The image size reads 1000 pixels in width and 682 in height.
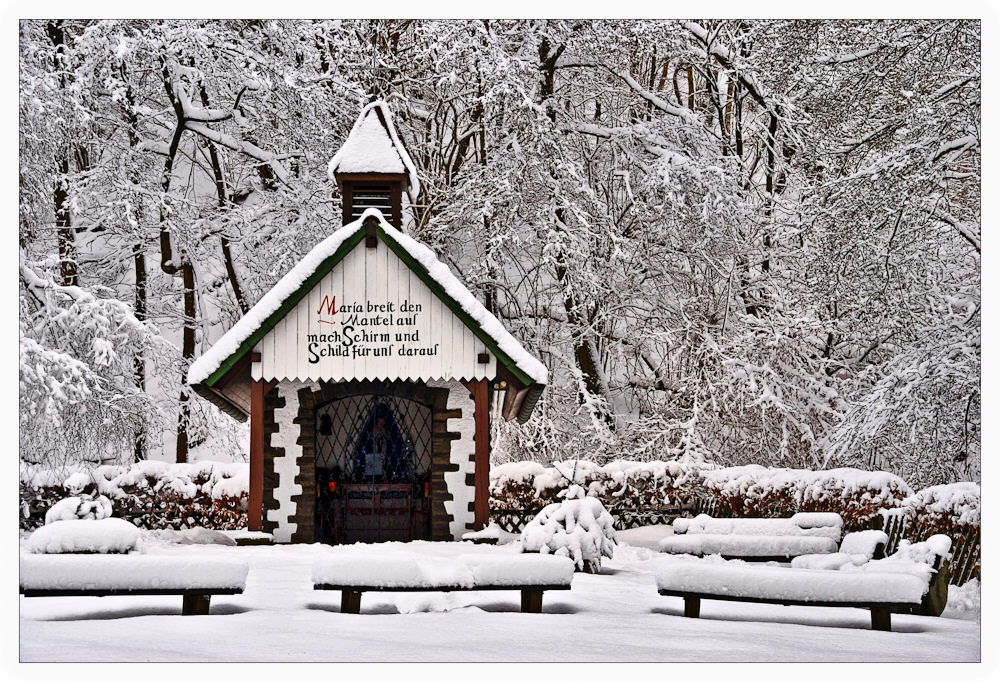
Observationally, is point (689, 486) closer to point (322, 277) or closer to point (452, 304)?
point (452, 304)

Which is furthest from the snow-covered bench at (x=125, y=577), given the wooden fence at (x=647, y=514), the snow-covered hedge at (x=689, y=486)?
the wooden fence at (x=647, y=514)


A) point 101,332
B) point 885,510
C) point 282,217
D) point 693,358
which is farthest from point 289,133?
point 885,510

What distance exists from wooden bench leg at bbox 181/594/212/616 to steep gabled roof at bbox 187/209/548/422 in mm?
4774

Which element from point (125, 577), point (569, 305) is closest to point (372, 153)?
point (125, 577)

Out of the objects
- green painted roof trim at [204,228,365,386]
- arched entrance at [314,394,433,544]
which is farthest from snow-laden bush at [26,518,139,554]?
arched entrance at [314,394,433,544]

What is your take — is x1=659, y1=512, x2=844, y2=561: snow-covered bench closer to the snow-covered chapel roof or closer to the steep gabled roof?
the steep gabled roof

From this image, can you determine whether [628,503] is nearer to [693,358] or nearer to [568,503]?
[693,358]

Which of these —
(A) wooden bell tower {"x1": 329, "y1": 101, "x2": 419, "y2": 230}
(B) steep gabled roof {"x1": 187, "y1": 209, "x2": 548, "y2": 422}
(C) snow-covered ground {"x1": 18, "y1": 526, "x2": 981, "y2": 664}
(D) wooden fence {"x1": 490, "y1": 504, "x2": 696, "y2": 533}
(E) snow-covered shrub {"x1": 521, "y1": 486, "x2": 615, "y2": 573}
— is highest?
(A) wooden bell tower {"x1": 329, "y1": 101, "x2": 419, "y2": 230}

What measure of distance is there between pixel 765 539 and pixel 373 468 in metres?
5.31

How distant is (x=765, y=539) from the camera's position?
1479 centimetres

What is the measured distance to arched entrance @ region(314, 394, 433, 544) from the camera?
15180 millimetres

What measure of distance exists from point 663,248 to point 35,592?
16.7 m

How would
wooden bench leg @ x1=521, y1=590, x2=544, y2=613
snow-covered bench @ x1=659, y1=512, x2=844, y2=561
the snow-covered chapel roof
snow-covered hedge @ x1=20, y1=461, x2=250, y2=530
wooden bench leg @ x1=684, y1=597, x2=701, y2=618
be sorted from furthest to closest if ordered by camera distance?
snow-covered hedge @ x1=20, y1=461, x2=250, y2=530 < the snow-covered chapel roof < snow-covered bench @ x1=659, y1=512, x2=844, y2=561 < wooden bench leg @ x1=684, y1=597, x2=701, y2=618 < wooden bench leg @ x1=521, y1=590, x2=544, y2=613

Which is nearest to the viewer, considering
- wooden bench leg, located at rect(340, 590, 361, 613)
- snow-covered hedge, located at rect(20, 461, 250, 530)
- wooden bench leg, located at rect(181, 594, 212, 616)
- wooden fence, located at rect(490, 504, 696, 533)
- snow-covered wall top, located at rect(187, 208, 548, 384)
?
wooden bench leg, located at rect(181, 594, 212, 616)
